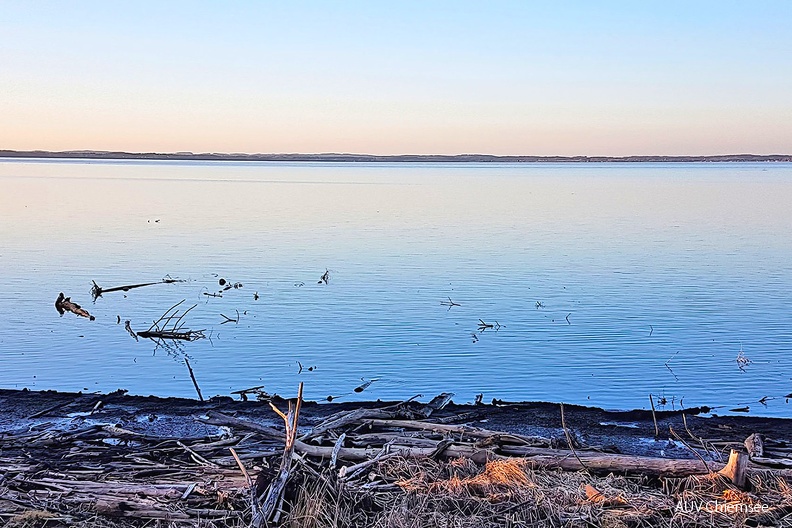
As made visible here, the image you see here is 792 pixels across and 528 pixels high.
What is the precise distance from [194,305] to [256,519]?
47.1 ft

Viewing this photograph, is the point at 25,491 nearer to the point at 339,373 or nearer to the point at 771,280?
the point at 339,373

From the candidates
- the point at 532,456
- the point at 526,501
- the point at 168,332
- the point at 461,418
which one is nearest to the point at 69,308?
the point at 168,332

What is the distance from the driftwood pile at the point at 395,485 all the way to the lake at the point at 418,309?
5.15 meters

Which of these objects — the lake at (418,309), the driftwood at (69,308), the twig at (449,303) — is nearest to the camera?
the lake at (418,309)

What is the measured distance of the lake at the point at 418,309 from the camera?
44.7 ft

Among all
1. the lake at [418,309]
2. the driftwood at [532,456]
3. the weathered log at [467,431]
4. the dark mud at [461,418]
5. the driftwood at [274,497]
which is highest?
the driftwood at [274,497]

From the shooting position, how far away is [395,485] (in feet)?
21.6

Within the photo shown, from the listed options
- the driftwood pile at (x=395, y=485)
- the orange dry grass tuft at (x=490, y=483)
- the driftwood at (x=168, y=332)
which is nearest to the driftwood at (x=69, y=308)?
the driftwood at (x=168, y=332)

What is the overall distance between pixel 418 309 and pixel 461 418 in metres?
9.27

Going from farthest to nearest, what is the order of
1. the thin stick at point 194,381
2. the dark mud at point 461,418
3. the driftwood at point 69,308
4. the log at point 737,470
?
the driftwood at point 69,308 → the thin stick at point 194,381 → the dark mud at point 461,418 → the log at point 737,470

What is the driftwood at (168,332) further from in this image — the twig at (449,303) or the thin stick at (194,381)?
the twig at (449,303)

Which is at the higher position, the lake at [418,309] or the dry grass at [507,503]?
the dry grass at [507,503]

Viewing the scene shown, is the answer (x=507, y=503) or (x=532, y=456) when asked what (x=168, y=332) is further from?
(x=507, y=503)

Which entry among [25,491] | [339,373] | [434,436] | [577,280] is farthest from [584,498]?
[577,280]
